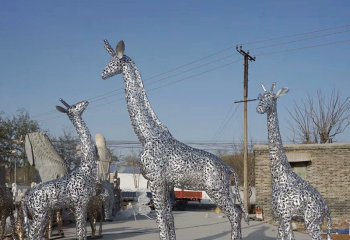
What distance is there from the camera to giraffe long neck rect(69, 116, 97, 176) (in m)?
8.66

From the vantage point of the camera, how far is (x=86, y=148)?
8.73 meters

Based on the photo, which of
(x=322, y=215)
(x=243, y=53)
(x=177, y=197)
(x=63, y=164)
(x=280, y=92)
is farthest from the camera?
(x=177, y=197)

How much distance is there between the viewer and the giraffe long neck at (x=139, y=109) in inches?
306

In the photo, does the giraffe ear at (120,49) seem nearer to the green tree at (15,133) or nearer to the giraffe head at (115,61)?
the giraffe head at (115,61)

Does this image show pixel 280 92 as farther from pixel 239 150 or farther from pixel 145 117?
pixel 239 150

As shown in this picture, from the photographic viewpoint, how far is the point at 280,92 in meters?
7.61

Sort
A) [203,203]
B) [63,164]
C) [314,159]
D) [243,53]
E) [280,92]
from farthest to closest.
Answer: [203,203] → [243,53] → [314,159] → [63,164] → [280,92]

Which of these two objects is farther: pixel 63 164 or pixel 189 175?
pixel 63 164

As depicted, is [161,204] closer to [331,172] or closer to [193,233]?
[193,233]

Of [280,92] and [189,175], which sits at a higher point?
[280,92]

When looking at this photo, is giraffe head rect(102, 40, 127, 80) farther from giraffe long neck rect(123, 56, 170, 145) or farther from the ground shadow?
the ground shadow

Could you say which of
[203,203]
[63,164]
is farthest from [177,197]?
[63,164]

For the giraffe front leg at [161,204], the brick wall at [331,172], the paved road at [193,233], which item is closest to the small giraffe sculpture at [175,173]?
the giraffe front leg at [161,204]

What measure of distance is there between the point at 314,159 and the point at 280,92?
35.2 feet
